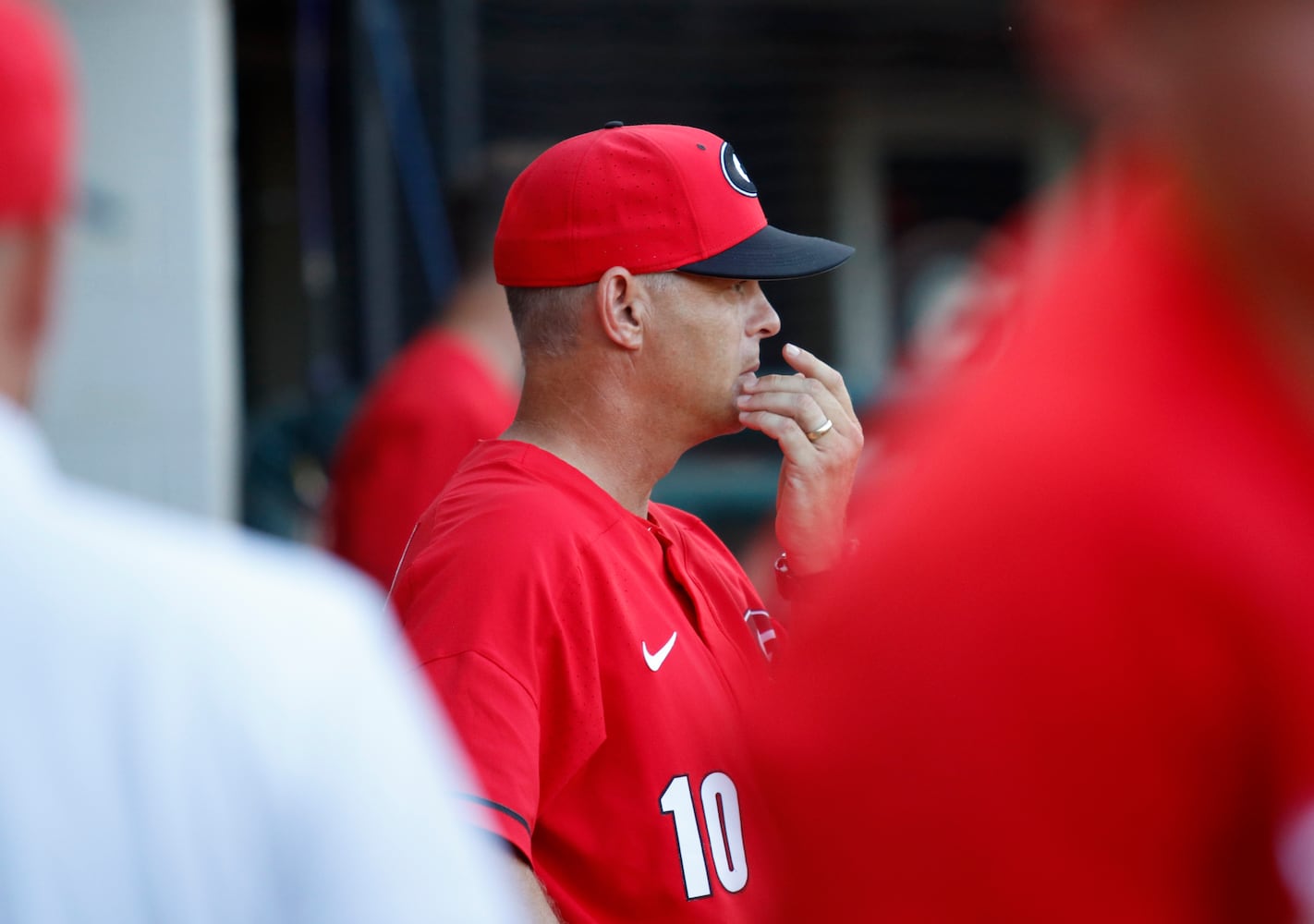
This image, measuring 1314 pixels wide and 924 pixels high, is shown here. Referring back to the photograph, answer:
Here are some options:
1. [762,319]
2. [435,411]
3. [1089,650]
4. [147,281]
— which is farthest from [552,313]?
[147,281]

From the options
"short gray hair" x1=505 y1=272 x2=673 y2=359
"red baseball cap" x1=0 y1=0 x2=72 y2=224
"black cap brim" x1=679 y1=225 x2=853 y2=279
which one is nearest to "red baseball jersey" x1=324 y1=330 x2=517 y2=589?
"short gray hair" x1=505 y1=272 x2=673 y2=359

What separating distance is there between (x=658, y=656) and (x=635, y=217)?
0.57 metres

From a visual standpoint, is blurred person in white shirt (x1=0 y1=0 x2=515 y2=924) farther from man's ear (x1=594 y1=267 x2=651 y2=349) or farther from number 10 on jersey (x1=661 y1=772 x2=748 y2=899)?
man's ear (x1=594 y1=267 x2=651 y2=349)

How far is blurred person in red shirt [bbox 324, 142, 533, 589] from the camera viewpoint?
349 cm

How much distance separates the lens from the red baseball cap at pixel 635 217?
1.94 meters

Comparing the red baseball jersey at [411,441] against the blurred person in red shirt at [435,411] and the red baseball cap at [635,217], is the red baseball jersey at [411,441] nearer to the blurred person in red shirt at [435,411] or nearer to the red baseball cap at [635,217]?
the blurred person in red shirt at [435,411]

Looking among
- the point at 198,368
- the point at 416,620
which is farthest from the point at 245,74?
→ the point at 416,620

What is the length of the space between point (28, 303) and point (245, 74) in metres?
7.79

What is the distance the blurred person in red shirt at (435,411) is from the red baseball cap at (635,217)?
1.46 metres

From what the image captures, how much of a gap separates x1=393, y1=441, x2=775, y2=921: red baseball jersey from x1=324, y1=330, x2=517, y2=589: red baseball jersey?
1.63 meters

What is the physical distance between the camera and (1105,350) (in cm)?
72

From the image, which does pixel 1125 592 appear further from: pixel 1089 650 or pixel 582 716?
pixel 582 716

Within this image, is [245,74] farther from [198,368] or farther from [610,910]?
[610,910]

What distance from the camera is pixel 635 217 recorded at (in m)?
1.94
